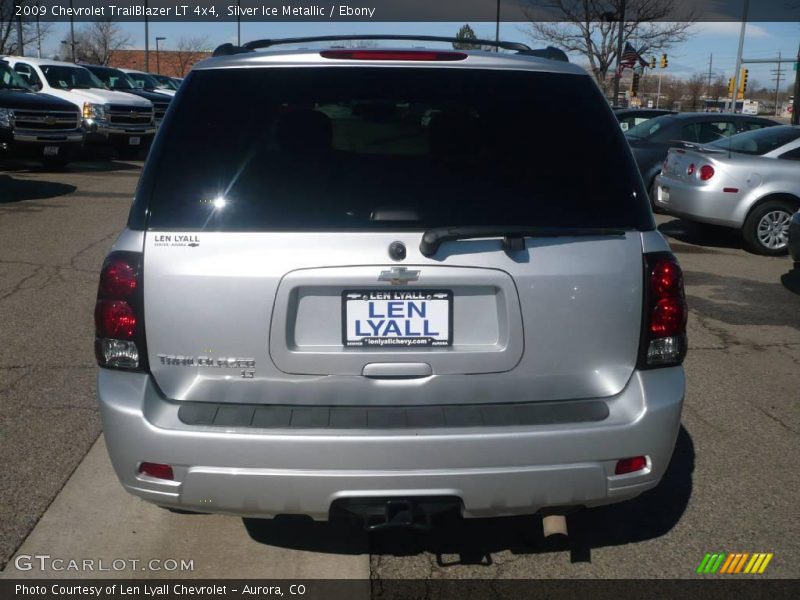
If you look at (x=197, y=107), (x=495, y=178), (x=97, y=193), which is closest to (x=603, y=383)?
(x=495, y=178)

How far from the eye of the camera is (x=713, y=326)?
23.8ft

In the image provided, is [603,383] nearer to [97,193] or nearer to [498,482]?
[498,482]

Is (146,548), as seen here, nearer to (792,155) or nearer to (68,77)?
(792,155)

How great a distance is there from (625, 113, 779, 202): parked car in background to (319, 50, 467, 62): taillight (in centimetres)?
1120

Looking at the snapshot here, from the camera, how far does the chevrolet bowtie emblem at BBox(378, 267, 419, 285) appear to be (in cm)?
284

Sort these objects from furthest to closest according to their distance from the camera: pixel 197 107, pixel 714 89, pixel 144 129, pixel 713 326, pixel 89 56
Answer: pixel 714 89 < pixel 89 56 < pixel 144 129 < pixel 713 326 < pixel 197 107

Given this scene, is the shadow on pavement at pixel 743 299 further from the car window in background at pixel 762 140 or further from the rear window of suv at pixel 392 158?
the rear window of suv at pixel 392 158

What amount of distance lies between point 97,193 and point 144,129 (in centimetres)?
682

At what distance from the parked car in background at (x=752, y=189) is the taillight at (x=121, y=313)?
8982 millimetres

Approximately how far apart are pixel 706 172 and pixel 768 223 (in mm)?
947

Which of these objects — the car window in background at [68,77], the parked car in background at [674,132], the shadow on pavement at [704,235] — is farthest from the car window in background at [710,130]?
the car window in background at [68,77]

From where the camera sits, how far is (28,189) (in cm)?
1450

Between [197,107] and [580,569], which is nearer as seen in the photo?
[197,107]

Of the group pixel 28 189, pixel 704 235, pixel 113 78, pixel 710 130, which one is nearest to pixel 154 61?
pixel 113 78
